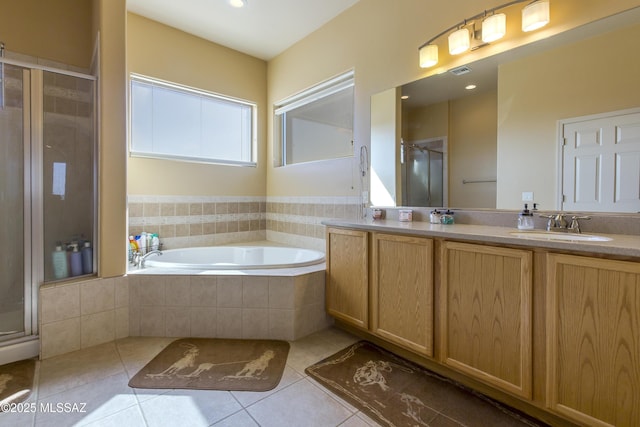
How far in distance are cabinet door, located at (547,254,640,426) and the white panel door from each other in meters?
0.58

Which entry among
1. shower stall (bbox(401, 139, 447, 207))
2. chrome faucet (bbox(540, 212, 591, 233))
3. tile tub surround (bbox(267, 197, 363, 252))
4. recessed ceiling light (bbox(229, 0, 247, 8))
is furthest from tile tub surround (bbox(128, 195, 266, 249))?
chrome faucet (bbox(540, 212, 591, 233))

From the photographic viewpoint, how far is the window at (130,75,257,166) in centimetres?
289

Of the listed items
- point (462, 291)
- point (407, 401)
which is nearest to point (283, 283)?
point (407, 401)

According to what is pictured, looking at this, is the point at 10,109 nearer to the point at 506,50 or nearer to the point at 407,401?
the point at 407,401

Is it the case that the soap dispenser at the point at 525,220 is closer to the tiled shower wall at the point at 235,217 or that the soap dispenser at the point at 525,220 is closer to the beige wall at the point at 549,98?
the beige wall at the point at 549,98

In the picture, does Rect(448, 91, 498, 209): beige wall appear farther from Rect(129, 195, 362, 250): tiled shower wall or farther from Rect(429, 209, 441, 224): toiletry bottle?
Rect(129, 195, 362, 250): tiled shower wall

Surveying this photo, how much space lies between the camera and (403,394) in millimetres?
1581

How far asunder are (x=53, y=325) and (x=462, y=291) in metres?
2.50

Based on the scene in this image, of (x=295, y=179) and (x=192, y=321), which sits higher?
(x=295, y=179)

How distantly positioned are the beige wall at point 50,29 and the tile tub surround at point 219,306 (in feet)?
6.33

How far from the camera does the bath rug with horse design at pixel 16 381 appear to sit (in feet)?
4.96

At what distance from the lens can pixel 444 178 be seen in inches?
83.1

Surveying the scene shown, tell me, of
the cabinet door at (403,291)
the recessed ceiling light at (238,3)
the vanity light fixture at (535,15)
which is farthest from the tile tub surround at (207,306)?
Result: the recessed ceiling light at (238,3)

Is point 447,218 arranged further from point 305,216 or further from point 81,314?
point 81,314
